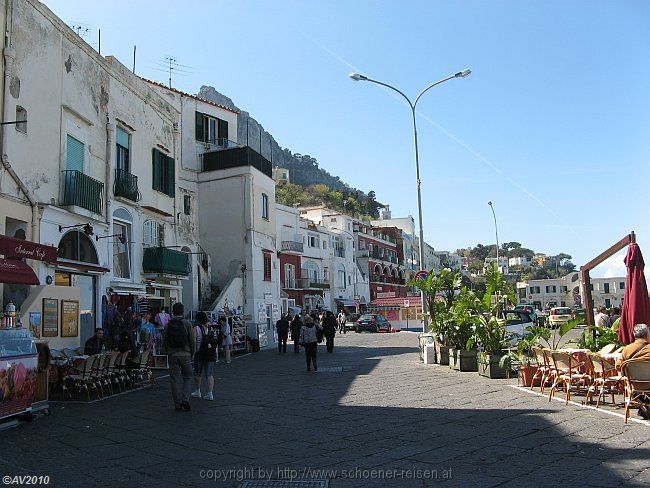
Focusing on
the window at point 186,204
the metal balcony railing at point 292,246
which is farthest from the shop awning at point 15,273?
the metal balcony railing at point 292,246

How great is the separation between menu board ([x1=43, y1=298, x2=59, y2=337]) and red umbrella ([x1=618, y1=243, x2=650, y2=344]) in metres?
12.1

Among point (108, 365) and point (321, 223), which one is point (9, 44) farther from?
point (321, 223)

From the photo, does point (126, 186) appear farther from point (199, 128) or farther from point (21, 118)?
point (199, 128)

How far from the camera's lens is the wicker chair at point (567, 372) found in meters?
9.62

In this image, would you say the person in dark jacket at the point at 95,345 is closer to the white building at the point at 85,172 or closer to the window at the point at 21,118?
the white building at the point at 85,172

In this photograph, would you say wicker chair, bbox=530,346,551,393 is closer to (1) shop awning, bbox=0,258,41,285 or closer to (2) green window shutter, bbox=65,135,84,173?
(1) shop awning, bbox=0,258,41,285

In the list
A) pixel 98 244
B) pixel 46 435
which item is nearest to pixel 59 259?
pixel 98 244

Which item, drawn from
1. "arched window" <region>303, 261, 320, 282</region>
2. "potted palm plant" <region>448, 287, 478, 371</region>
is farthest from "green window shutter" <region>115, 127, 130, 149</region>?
"arched window" <region>303, 261, 320, 282</region>

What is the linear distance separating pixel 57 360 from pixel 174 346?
3.10 meters

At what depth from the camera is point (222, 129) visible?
3272 cm

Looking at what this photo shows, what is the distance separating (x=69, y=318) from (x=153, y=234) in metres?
7.88

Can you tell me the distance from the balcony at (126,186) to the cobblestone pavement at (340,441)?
9186mm

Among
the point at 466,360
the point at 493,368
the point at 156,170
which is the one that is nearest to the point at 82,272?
the point at 156,170

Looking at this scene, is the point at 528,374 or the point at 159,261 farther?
the point at 159,261
